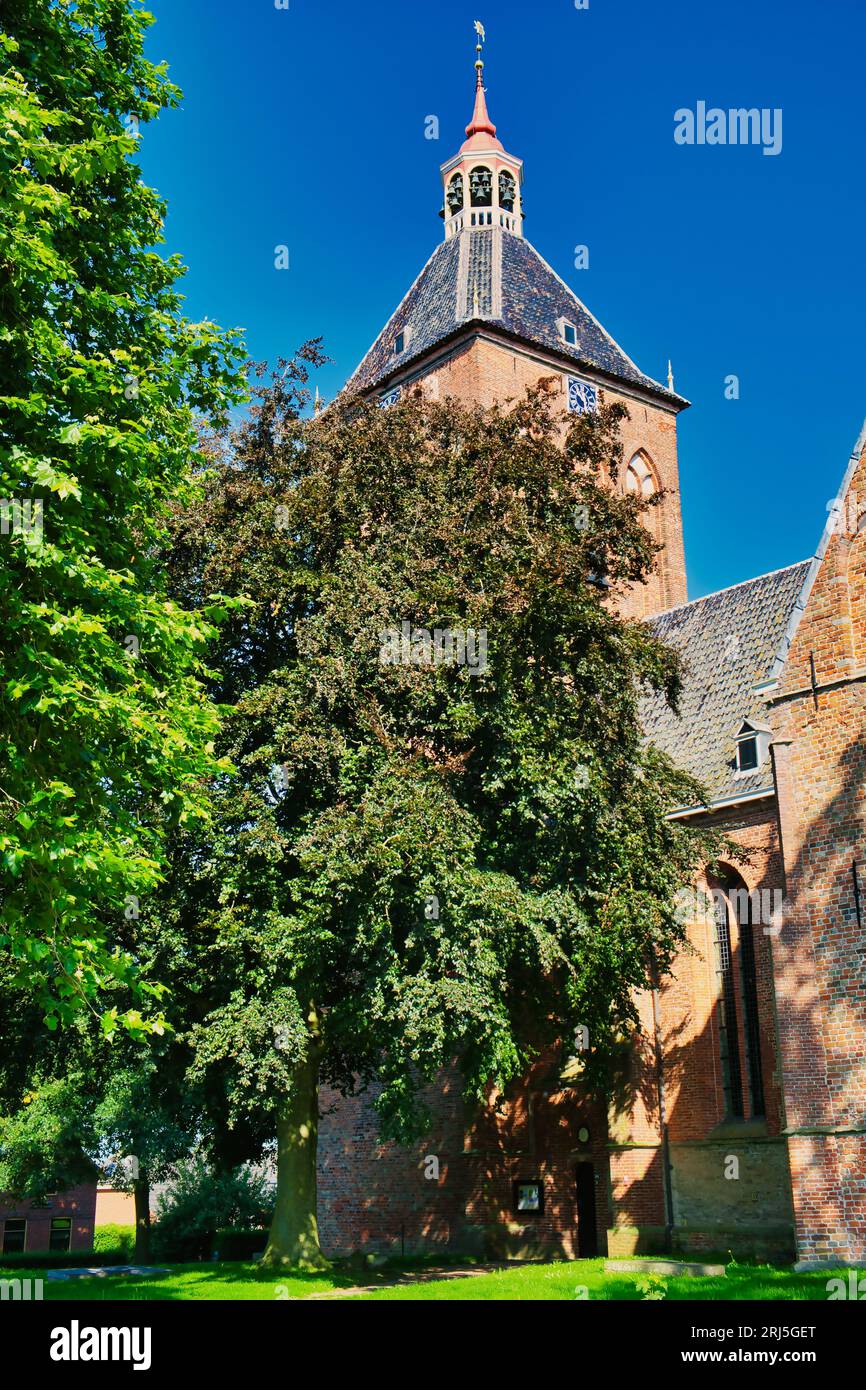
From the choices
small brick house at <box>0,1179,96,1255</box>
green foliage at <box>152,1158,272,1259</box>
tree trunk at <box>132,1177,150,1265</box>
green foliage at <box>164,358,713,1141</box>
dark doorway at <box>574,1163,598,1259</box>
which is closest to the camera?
green foliage at <box>164,358,713,1141</box>

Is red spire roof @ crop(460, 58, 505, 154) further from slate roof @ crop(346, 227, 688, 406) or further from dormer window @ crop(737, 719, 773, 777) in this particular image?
dormer window @ crop(737, 719, 773, 777)

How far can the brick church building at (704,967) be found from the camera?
16.5 m

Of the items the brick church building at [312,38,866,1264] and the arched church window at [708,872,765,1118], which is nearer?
the brick church building at [312,38,866,1264]

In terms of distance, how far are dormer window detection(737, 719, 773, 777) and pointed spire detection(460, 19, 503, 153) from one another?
2904 centimetres

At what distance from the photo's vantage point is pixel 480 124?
46.5m

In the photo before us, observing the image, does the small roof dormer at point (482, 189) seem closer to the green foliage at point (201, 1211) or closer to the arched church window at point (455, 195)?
the arched church window at point (455, 195)

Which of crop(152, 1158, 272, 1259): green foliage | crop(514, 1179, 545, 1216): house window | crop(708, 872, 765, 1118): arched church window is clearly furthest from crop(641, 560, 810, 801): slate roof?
crop(152, 1158, 272, 1259): green foliage

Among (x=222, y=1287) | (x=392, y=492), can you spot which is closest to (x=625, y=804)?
(x=392, y=492)

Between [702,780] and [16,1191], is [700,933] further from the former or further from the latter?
[16,1191]

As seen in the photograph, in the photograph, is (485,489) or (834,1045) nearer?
(834,1045)

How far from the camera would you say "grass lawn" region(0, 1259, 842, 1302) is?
1441 centimetres

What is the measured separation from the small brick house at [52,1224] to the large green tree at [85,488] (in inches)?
1795
